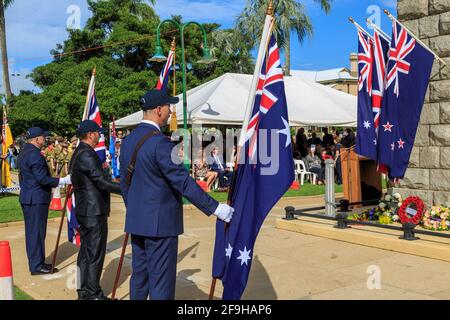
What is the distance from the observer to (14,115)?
106ft

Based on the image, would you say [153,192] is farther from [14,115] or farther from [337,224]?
[14,115]

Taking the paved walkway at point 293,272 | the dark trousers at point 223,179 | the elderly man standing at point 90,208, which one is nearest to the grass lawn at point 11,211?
the paved walkway at point 293,272

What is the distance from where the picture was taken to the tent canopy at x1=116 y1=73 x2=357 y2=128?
16734 millimetres

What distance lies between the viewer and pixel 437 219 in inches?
316

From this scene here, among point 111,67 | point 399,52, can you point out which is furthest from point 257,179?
point 111,67

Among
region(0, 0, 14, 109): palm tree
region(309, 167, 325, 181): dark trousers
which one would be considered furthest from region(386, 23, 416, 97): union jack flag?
region(0, 0, 14, 109): palm tree

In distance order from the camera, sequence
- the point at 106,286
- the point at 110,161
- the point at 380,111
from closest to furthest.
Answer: the point at 106,286
the point at 380,111
the point at 110,161

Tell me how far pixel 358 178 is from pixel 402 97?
9.74ft

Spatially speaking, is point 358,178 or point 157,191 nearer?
point 157,191

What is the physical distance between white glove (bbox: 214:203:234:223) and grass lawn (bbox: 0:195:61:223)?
8.82 metres

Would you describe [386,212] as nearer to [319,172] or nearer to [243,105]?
[319,172]

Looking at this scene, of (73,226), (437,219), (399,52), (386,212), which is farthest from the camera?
(386,212)
